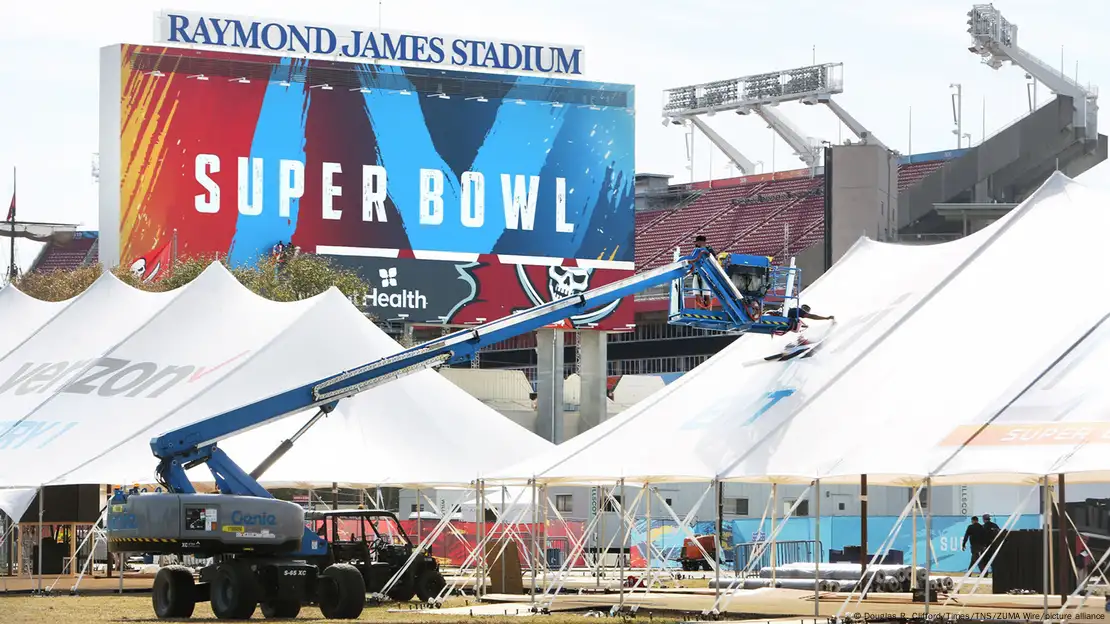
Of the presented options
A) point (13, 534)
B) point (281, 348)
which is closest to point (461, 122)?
point (13, 534)

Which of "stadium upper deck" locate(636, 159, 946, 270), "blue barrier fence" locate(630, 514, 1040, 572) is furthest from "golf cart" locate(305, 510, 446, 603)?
"stadium upper deck" locate(636, 159, 946, 270)

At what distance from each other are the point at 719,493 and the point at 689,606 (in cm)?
355

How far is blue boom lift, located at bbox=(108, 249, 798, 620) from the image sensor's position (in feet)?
83.4

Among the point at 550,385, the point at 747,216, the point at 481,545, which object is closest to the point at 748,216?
the point at 747,216

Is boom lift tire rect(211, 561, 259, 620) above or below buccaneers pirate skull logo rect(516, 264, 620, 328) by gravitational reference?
below

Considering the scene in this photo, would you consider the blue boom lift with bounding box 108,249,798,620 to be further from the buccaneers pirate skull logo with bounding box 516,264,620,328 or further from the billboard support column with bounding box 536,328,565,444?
the billboard support column with bounding box 536,328,565,444

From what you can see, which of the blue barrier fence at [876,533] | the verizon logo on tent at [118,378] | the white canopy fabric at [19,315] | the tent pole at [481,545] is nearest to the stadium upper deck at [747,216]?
the blue barrier fence at [876,533]

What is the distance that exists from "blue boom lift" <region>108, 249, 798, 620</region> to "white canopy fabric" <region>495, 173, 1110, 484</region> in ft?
3.65

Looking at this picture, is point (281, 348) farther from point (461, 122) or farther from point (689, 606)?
point (461, 122)

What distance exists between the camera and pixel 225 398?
32406 millimetres

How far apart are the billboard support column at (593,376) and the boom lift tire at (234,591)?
1935 inches

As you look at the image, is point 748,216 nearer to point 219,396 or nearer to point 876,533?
point 876,533

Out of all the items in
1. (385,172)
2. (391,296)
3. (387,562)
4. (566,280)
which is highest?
(385,172)

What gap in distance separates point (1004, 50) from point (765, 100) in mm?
17915
